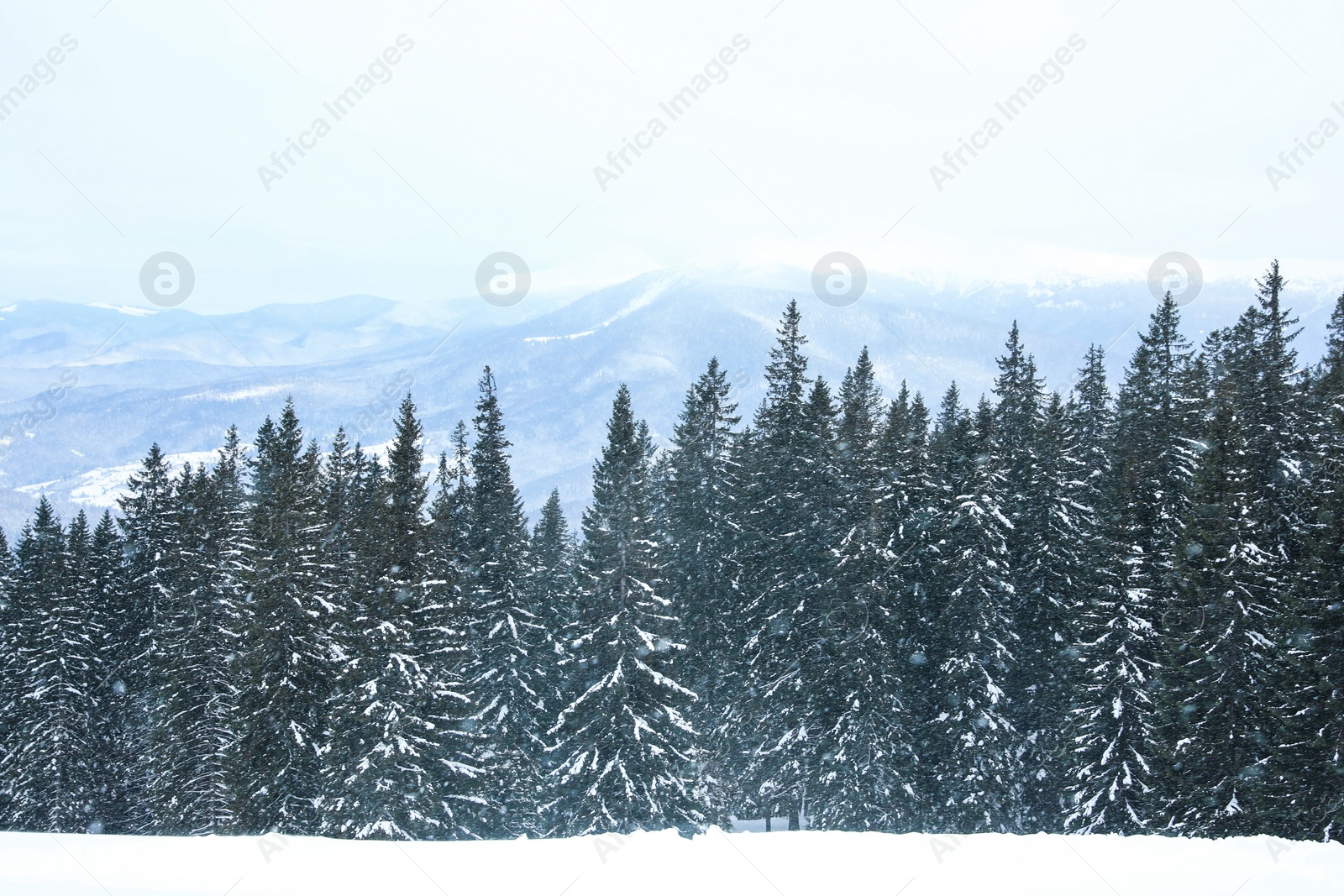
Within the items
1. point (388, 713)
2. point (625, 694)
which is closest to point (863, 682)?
point (625, 694)

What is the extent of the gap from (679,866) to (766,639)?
82.2ft

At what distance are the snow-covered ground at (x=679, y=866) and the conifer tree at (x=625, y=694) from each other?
1929cm

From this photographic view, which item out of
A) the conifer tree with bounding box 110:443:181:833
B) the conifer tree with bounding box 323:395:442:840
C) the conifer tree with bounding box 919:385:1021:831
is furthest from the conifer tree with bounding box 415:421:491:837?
the conifer tree with bounding box 919:385:1021:831

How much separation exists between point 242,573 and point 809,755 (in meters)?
20.4

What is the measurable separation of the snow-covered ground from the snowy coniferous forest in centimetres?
1444

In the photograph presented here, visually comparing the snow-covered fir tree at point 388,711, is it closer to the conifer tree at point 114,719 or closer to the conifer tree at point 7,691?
the conifer tree at point 114,719

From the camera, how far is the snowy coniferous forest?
2512 cm

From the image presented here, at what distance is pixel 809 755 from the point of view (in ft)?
102

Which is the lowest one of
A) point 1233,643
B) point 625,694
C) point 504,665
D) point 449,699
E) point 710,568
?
point 449,699

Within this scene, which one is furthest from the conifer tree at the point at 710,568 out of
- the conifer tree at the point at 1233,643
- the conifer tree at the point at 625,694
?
the conifer tree at the point at 1233,643

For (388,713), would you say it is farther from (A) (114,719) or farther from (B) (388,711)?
(A) (114,719)

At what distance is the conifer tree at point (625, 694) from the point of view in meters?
29.1

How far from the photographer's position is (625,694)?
97.0 feet

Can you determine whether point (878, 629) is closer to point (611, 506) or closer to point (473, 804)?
point (611, 506)
